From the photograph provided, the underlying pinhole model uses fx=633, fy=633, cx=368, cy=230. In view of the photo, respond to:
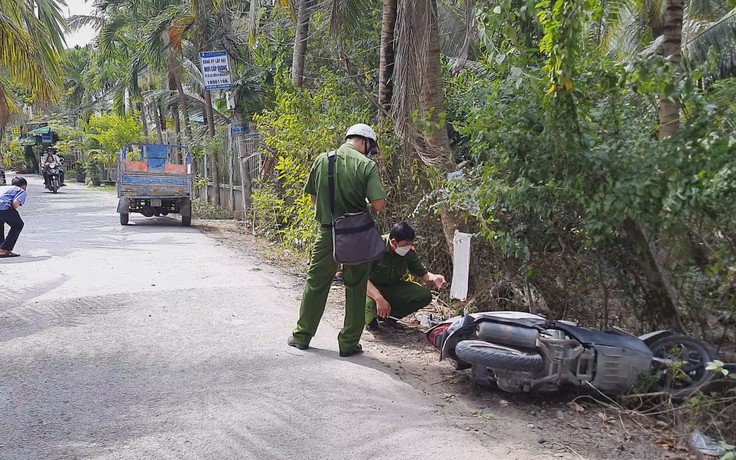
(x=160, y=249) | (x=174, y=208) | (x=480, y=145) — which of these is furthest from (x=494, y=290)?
(x=174, y=208)

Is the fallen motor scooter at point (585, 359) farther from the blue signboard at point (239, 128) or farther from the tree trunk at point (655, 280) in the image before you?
the blue signboard at point (239, 128)

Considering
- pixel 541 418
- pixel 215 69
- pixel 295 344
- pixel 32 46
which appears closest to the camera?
pixel 541 418

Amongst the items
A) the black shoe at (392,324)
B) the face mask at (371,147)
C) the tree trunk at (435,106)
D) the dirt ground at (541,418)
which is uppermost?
the tree trunk at (435,106)

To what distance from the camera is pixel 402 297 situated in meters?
5.71

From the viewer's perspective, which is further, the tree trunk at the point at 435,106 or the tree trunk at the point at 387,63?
the tree trunk at the point at 387,63

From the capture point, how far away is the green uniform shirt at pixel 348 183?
4.82m

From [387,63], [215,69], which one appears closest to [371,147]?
[387,63]

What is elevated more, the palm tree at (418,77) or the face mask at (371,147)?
the palm tree at (418,77)

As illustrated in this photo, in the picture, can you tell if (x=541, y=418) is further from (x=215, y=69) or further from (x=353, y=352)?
(x=215, y=69)

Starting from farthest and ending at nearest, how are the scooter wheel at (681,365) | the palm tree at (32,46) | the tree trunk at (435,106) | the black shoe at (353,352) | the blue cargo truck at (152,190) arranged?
1. the blue cargo truck at (152,190)
2. the palm tree at (32,46)
3. the tree trunk at (435,106)
4. the black shoe at (353,352)
5. the scooter wheel at (681,365)

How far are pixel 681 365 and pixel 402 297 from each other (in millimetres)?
2412

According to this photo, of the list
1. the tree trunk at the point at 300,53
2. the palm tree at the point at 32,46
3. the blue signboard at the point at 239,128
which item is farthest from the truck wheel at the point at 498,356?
the blue signboard at the point at 239,128

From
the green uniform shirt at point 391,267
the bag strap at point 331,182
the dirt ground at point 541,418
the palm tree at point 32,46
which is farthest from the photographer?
the palm tree at point 32,46

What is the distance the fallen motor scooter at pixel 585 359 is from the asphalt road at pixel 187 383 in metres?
0.56
